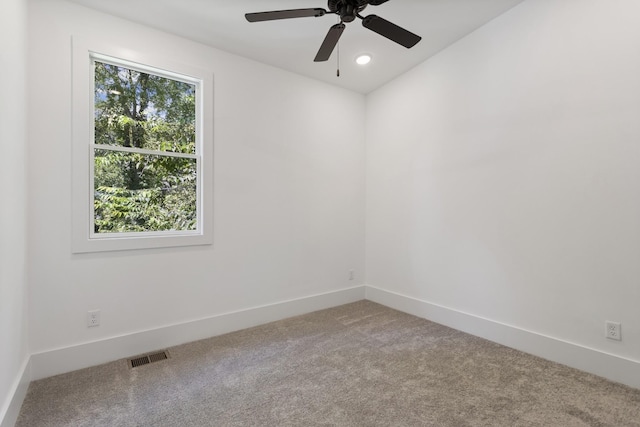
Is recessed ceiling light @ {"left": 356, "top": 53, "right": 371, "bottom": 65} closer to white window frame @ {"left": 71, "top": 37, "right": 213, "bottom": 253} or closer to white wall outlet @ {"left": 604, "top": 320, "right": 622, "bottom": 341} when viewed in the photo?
white window frame @ {"left": 71, "top": 37, "right": 213, "bottom": 253}

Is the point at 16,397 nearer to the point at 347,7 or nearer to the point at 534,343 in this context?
the point at 347,7

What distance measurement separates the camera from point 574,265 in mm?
2281

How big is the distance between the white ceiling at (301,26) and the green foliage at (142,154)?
471mm


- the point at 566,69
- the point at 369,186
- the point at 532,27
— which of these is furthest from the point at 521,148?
the point at 369,186

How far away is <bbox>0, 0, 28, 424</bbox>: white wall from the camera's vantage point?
157cm

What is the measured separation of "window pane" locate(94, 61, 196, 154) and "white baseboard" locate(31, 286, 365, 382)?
156 centimetres

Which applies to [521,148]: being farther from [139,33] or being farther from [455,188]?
[139,33]

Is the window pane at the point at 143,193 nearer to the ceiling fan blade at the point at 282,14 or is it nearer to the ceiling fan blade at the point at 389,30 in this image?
the ceiling fan blade at the point at 282,14

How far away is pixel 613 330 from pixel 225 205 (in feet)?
10.3

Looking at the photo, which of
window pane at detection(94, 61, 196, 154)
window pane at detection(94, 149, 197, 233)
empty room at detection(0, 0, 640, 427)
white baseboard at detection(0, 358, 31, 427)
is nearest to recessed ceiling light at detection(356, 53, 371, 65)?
empty room at detection(0, 0, 640, 427)

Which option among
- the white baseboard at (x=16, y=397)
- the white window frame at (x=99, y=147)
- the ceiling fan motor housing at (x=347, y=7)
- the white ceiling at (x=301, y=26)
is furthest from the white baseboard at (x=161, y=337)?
the ceiling fan motor housing at (x=347, y=7)

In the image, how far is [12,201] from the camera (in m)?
1.75

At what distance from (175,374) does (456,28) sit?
3.67 m

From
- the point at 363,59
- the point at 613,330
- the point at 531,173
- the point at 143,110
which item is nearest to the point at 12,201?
the point at 143,110
